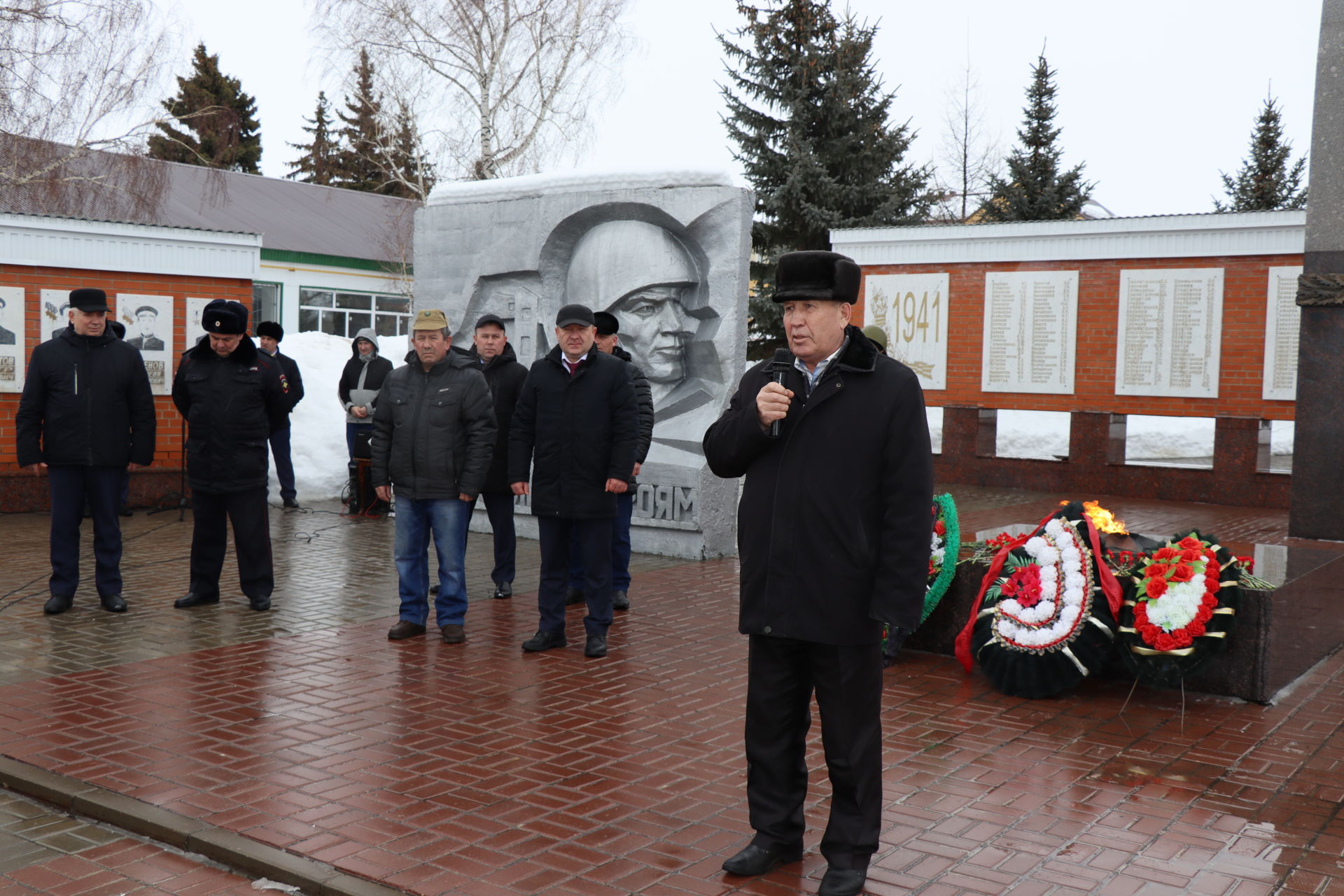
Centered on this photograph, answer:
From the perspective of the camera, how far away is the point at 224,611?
7.83 meters

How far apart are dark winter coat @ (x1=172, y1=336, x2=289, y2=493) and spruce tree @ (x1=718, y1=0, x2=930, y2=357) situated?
54.4ft

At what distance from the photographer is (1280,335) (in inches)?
597

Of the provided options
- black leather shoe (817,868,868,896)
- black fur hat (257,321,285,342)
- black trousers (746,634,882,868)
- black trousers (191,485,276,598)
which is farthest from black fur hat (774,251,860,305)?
black fur hat (257,321,285,342)

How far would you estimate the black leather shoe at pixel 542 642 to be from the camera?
6871 mm

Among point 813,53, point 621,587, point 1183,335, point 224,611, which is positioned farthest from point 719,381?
point 813,53

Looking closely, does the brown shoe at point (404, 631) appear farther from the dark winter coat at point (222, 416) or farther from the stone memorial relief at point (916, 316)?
the stone memorial relief at point (916, 316)

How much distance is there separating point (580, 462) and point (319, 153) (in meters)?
47.4

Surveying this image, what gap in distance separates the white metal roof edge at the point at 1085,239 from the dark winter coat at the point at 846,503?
13.1m

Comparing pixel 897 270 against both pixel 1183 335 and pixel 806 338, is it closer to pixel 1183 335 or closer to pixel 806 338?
pixel 1183 335

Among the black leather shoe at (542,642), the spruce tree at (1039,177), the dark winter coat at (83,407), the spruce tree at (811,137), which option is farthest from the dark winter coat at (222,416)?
the spruce tree at (1039,177)

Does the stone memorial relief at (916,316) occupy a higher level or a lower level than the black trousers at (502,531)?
higher

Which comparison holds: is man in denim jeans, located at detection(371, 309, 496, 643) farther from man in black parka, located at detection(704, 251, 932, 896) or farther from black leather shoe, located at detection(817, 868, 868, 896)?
black leather shoe, located at detection(817, 868, 868, 896)

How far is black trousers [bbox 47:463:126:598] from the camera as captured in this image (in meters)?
7.66

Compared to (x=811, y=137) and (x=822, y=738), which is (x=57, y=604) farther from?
(x=811, y=137)
